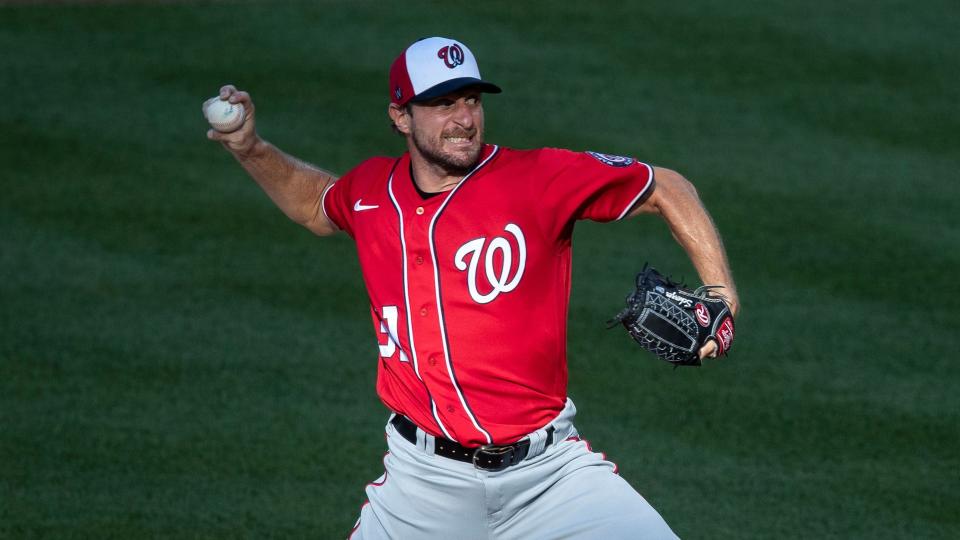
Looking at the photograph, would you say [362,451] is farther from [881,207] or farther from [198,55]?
[198,55]

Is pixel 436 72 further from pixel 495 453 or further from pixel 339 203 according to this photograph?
pixel 495 453

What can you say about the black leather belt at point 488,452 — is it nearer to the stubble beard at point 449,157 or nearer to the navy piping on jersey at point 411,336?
the navy piping on jersey at point 411,336

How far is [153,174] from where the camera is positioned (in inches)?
364

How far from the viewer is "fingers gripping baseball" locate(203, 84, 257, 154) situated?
468 centimetres

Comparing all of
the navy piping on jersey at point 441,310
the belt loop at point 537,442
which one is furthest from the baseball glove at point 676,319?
the navy piping on jersey at point 441,310

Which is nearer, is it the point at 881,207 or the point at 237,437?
Answer: the point at 237,437

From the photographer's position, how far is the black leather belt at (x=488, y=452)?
13.8 feet

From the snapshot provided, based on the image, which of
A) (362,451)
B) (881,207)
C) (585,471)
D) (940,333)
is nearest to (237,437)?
(362,451)

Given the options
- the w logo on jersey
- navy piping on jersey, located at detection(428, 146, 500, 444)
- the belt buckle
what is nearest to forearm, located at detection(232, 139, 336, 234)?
navy piping on jersey, located at detection(428, 146, 500, 444)

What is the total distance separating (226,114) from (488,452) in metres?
1.41

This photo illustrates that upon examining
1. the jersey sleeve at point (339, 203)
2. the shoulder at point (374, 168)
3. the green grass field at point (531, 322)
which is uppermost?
the shoulder at point (374, 168)

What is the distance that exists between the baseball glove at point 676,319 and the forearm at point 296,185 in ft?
4.25

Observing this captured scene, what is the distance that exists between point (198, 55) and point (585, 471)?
24.1 ft

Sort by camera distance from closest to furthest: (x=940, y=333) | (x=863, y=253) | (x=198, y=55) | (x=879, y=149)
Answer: (x=940, y=333) < (x=863, y=253) < (x=879, y=149) < (x=198, y=55)
